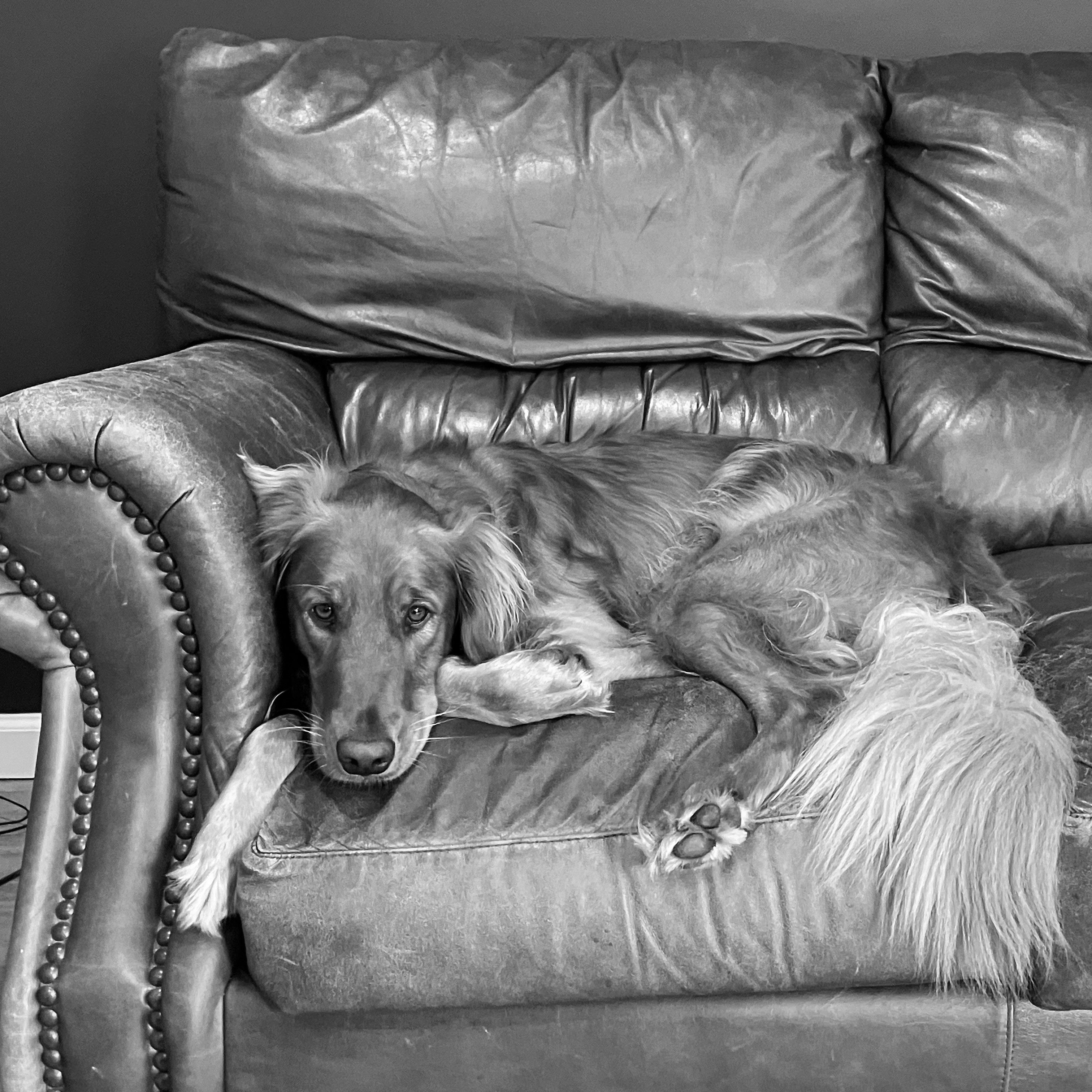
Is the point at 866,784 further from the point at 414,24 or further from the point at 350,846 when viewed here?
the point at 414,24

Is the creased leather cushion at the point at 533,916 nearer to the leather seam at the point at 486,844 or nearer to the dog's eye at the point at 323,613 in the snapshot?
the leather seam at the point at 486,844

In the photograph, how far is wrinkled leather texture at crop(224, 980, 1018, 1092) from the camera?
1.54m

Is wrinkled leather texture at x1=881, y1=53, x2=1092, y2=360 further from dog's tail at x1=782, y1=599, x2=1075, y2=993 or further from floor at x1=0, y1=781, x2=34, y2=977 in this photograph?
floor at x1=0, y1=781, x2=34, y2=977

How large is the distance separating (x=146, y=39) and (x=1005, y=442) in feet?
7.33

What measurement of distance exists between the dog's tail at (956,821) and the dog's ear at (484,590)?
53 cm

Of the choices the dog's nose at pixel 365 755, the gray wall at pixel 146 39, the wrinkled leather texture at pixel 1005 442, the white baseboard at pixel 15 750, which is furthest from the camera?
→ the white baseboard at pixel 15 750

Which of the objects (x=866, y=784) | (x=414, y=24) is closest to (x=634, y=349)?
(x=414, y=24)

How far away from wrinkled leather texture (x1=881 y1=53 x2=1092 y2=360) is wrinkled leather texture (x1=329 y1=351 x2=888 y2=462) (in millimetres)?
263

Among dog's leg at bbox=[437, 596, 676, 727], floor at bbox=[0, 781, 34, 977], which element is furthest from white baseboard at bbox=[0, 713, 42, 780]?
dog's leg at bbox=[437, 596, 676, 727]

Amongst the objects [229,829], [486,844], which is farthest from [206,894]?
[486,844]

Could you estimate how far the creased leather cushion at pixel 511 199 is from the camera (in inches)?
98.1

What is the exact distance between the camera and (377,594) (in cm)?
175

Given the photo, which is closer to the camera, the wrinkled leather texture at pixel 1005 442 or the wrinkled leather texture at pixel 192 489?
the wrinkled leather texture at pixel 192 489

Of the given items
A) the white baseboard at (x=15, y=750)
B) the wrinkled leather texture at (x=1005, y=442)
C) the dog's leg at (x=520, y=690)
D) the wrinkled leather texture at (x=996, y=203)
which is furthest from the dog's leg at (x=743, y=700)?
the white baseboard at (x=15, y=750)
